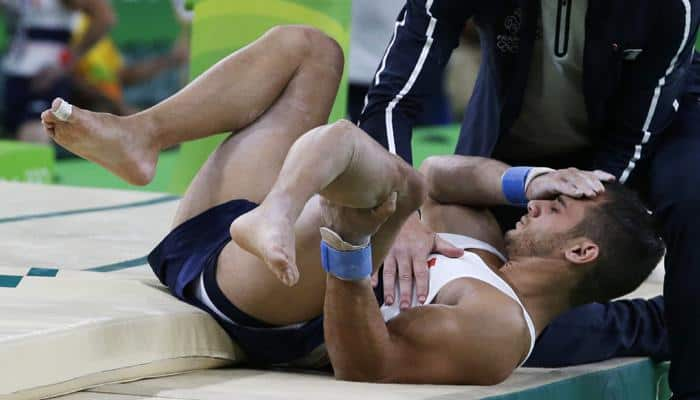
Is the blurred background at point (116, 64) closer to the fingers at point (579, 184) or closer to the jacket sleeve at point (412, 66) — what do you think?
the jacket sleeve at point (412, 66)

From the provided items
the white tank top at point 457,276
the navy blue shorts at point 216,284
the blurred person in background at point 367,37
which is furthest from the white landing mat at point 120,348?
the blurred person in background at point 367,37

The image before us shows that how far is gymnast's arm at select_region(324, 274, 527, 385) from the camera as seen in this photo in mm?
2018

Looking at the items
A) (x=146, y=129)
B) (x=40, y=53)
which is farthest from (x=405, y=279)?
(x=40, y=53)

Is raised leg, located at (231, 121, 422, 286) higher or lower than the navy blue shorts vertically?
higher

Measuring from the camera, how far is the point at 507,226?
2.80 metres

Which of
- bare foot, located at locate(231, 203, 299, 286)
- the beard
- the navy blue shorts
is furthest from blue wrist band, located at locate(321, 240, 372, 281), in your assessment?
the beard

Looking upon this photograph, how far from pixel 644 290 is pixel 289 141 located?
1124 millimetres

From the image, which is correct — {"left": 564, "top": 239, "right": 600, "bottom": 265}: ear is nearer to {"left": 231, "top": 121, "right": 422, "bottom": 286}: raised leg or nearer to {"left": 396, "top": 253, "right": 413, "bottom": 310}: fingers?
{"left": 396, "top": 253, "right": 413, "bottom": 310}: fingers

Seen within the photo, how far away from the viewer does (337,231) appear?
6.17ft

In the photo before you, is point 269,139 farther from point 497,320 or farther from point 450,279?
point 497,320

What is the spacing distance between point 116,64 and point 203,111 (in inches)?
207

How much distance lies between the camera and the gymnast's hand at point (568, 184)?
7.66 ft

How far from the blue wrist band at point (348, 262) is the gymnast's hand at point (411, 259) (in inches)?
9.8

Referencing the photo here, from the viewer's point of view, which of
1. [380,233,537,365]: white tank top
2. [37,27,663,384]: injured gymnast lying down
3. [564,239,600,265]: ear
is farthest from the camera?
[564,239,600,265]: ear
